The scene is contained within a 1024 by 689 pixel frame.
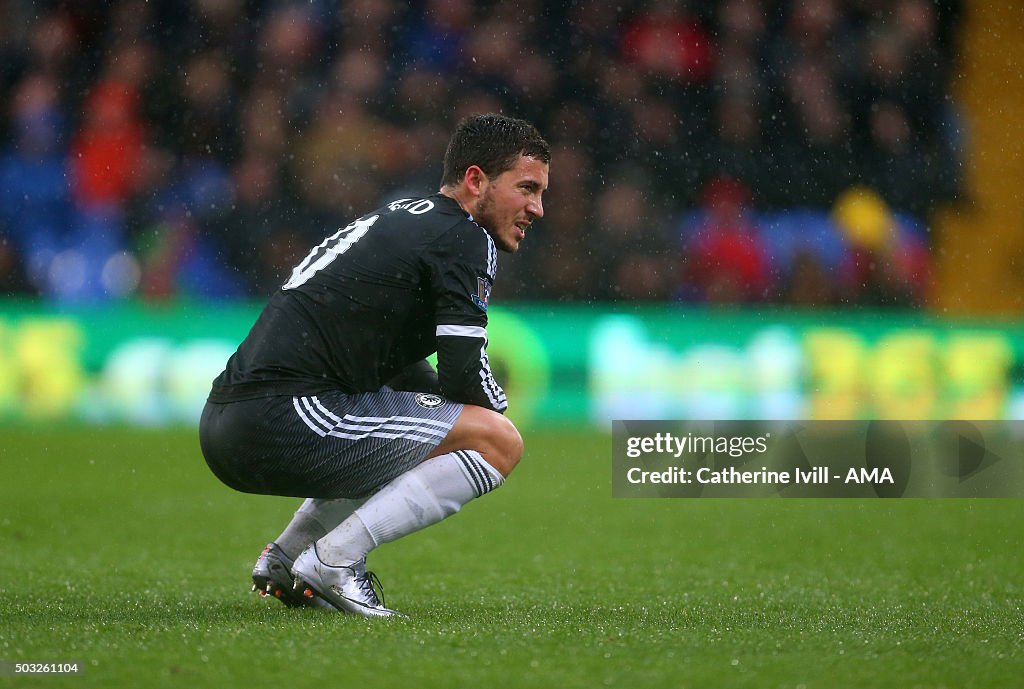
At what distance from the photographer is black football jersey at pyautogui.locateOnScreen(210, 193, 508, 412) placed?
3.44m

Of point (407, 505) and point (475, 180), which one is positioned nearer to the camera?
point (407, 505)

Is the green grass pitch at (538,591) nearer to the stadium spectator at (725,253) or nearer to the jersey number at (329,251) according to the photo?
the jersey number at (329,251)

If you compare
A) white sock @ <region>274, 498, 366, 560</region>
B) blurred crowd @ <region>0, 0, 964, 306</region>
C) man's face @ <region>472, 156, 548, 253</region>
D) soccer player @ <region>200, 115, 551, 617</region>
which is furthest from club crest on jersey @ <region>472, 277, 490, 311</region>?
blurred crowd @ <region>0, 0, 964, 306</region>

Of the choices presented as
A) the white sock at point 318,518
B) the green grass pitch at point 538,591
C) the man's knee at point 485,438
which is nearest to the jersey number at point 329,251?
the man's knee at point 485,438

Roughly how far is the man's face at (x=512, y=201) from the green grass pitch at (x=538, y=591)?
1.03 metres

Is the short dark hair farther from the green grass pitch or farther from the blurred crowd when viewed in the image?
the blurred crowd

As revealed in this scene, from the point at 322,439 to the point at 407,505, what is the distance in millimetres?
278

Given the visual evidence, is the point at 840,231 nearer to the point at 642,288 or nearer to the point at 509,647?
the point at 642,288

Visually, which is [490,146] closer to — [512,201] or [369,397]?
[512,201]

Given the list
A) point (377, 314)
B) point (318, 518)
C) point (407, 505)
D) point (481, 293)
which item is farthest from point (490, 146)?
point (318, 518)

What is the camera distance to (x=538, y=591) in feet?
13.5

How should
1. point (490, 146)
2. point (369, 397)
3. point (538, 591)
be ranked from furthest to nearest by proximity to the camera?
point (538, 591), point (490, 146), point (369, 397)

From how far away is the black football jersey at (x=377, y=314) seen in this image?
344 centimetres

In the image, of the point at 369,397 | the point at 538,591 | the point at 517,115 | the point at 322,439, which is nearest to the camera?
the point at 322,439
